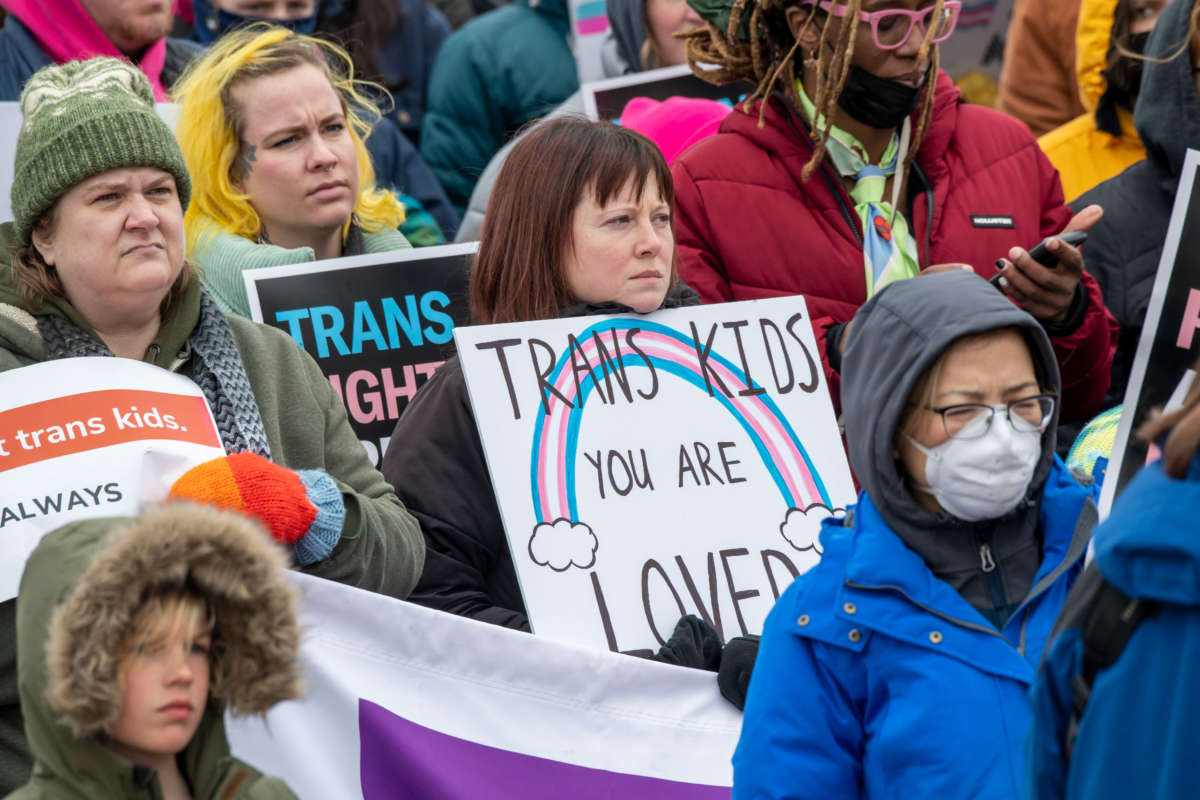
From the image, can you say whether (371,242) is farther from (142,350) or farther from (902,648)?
(902,648)

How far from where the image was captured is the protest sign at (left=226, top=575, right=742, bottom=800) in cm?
340

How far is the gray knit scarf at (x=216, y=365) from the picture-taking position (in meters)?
3.45

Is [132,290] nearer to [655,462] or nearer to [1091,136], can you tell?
[655,462]

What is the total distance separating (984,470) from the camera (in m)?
2.88

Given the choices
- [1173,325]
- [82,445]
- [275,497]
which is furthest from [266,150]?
[1173,325]

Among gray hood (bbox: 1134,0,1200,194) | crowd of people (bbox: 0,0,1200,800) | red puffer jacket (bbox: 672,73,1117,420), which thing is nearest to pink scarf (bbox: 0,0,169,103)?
crowd of people (bbox: 0,0,1200,800)

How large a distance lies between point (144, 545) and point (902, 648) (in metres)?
1.26

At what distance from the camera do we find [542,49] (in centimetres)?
723

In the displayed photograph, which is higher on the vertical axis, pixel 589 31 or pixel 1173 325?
pixel 589 31

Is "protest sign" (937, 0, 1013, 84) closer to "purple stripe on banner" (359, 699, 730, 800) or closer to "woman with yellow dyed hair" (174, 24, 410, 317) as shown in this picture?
"woman with yellow dyed hair" (174, 24, 410, 317)

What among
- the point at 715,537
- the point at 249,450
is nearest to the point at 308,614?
the point at 249,450

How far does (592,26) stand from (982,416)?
4.47m

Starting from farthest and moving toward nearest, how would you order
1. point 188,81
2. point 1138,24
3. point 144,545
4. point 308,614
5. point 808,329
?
point 1138,24
point 188,81
point 808,329
point 308,614
point 144,545

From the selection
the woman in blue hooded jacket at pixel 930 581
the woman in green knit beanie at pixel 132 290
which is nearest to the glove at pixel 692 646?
the woman in green knit beanie at pixel 132 290
